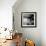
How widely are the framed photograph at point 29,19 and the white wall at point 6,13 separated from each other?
1191 mm

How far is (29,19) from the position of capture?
17.8 feet

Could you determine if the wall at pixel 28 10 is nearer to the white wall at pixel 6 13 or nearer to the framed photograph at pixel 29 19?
the framed photograph at pixel 29 19

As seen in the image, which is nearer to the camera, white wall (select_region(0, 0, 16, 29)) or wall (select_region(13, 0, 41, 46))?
white wall (select_region(0, 0, 16, 29))

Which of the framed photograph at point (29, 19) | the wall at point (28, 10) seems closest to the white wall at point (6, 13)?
the wall at point (28, 10)

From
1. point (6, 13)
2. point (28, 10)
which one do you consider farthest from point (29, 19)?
point (6, 13)

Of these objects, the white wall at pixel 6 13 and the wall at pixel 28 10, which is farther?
the wall at pixel 28 10

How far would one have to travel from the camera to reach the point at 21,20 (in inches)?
214

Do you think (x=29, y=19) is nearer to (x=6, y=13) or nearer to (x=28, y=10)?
(x=28, y=10)

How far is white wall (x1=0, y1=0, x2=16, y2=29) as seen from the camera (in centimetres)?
428

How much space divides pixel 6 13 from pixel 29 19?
57.2 inches

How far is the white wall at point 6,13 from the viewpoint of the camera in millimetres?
4277

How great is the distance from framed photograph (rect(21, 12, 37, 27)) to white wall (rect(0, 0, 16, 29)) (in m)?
1.19

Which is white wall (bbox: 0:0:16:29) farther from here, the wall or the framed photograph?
the framed photograph

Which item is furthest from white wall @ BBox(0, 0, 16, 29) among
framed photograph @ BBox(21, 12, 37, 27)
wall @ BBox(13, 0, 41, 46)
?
framed photograph @ BBox(21, 12, 37, 27)
